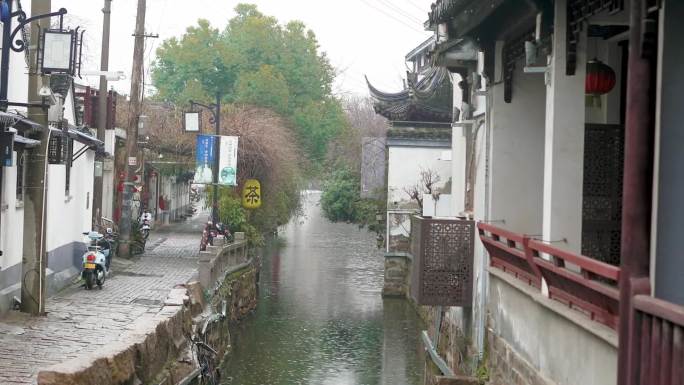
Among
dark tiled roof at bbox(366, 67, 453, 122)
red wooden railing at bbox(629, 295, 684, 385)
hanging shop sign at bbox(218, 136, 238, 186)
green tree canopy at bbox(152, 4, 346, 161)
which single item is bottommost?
red wooden railing at bbox(629, 295, 684, 385)

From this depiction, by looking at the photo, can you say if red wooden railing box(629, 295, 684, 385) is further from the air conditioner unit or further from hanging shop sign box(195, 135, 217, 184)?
hanging shop sign box(195, 135, 217, 184)

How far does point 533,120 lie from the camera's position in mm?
10977

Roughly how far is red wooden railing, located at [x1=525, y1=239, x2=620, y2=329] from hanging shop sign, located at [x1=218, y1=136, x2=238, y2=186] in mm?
17606

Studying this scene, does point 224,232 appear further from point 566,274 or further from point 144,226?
point 566,274

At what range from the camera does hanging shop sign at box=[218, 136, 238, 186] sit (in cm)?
2519

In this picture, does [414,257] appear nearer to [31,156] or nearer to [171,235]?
[31,156]

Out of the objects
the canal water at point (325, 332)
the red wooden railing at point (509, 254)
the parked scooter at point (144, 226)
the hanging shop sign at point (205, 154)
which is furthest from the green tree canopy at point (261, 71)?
the red wooden railing at point (509, 254)

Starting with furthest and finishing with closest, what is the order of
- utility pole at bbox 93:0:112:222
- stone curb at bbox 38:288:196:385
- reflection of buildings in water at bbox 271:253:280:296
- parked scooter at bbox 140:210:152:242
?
1. reflection of buildings in water at bbox 271:253:280:296
2. parked scooter at bbox 140:210:152:242
3. utility pole at bbox 93:0:112:222
4. stone curb at bbox 38:288:196:385

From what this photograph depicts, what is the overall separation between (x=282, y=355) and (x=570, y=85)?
12.7 m

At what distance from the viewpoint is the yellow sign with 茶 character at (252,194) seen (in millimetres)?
27562

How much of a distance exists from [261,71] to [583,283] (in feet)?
122

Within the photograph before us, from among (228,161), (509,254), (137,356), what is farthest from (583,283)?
(228,161)

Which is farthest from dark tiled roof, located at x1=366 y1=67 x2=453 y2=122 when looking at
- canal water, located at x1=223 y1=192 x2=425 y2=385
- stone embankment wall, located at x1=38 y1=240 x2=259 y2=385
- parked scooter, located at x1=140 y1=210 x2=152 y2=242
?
stone embankment wall, located at x1=38 y1=240 x2=259 y2=385

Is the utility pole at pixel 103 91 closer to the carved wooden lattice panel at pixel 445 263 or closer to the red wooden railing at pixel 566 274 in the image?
the carved wooden lattice panel at pixel 445 263
